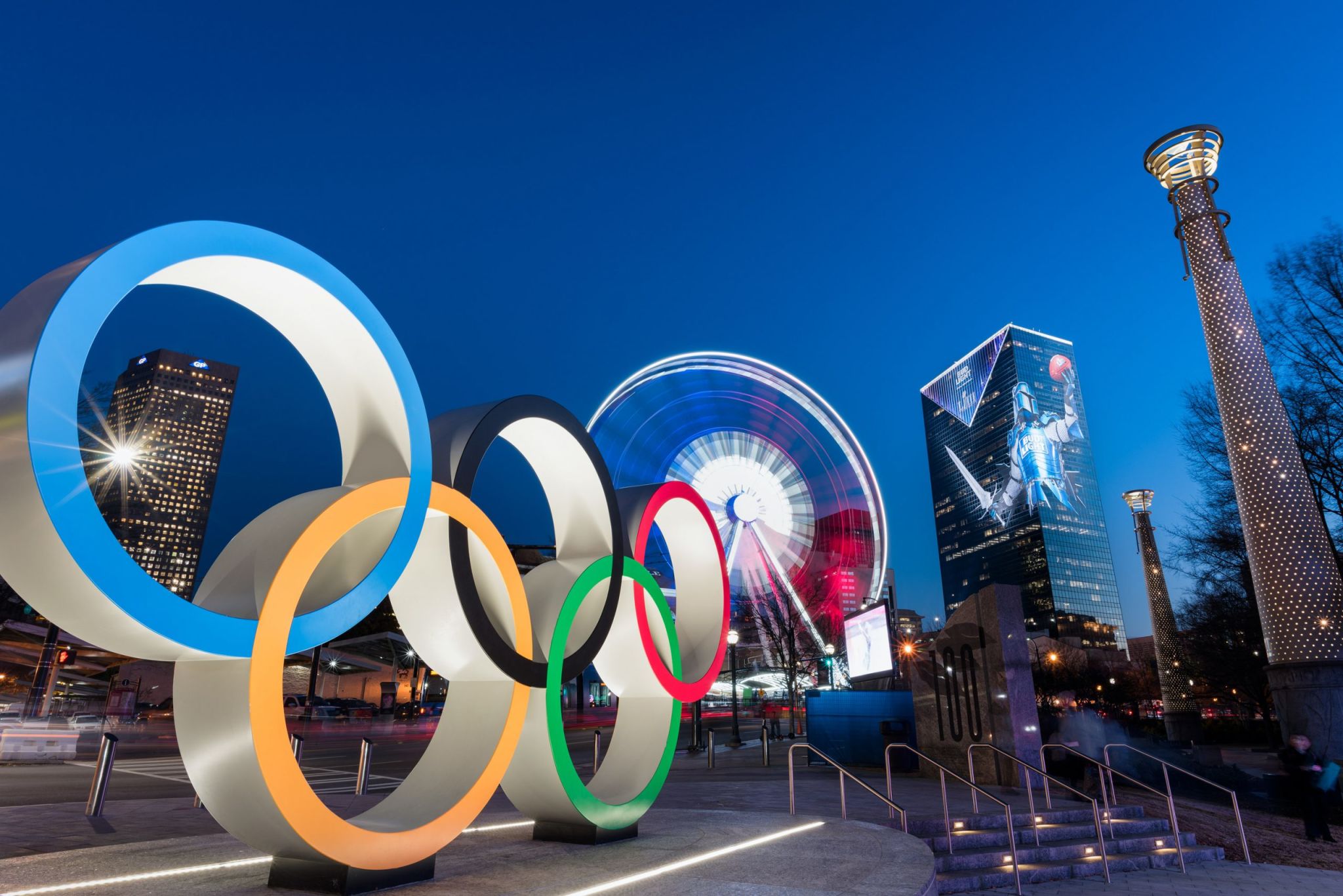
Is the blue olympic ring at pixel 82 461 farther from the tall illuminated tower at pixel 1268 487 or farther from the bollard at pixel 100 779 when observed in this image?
the tall illuminated tower at pixel 1268 487

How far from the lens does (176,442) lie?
81375 mm

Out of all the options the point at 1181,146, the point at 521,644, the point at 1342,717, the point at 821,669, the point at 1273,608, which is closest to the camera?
the point at 521,644

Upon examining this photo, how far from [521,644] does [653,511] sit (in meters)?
2.56

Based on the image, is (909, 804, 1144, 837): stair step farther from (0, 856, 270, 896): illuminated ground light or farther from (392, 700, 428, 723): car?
(392, 700, 428, 723): car

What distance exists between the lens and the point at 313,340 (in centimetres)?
580

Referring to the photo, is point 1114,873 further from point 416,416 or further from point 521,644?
point 416,416

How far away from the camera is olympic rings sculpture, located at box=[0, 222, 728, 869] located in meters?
3.80

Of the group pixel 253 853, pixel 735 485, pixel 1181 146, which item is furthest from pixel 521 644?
pixel 1181 146

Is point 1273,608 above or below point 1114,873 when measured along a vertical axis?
above

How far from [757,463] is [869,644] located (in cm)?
595

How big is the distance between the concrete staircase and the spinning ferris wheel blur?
12090mm

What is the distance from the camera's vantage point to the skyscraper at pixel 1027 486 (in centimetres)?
12506

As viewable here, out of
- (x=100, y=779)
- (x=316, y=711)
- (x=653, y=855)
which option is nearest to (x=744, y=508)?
(x=653, y=855)

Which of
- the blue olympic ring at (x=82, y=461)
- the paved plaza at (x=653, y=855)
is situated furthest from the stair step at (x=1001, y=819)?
the blue olympic ring at (x=82, y=461)
